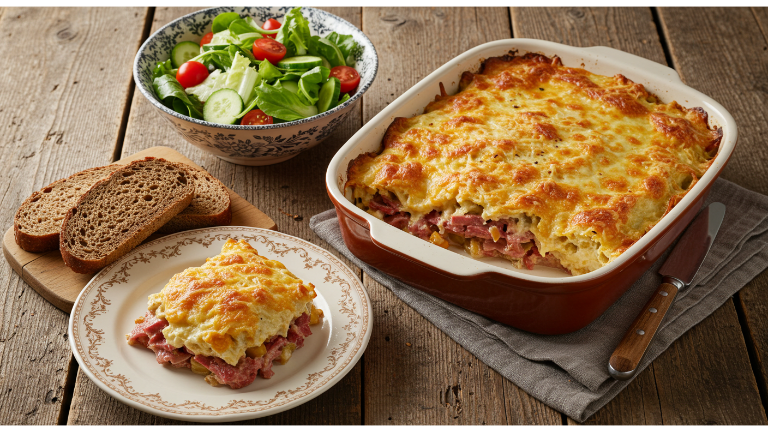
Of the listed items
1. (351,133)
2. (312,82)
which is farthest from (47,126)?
(351,133)

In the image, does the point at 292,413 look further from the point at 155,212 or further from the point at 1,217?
the point at 1,217

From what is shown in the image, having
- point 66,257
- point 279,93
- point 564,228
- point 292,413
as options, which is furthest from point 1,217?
point 564,228

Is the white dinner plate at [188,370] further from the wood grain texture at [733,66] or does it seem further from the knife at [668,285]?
the wood grain texture at [733,66]

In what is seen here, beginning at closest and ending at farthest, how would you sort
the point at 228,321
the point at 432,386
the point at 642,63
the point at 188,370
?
the point at 228,321 → the point at 188,370 → the point at 432,386 → the point at 642,63

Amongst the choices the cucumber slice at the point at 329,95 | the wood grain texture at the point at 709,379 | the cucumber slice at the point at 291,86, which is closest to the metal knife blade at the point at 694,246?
the wood grain texture at the point at 709,379

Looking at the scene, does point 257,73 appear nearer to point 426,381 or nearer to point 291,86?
point 291,86

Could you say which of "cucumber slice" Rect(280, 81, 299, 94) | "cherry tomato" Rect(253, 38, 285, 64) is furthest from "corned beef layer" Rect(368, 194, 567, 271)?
"cherry tomato" Rect(253, 38, 285, 64)

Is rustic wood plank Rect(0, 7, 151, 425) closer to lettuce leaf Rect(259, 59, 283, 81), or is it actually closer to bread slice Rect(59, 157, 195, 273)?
bread slice Rect(59, 157, 195, 273)
